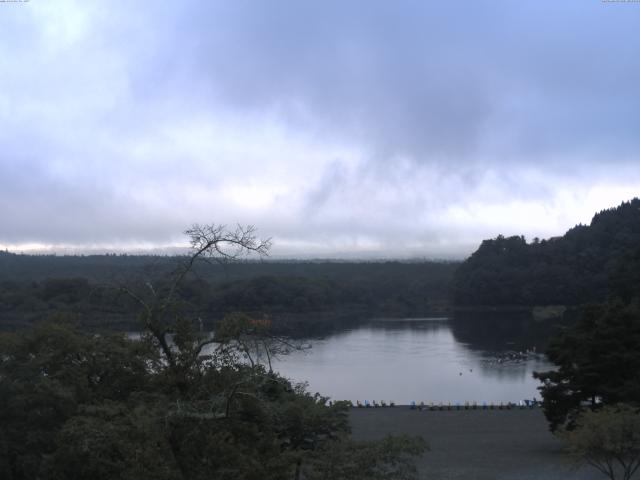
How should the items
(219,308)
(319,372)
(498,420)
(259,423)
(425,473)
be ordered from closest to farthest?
(259,423)
(425,473)
(498,420)
(319,372)
(219,308)

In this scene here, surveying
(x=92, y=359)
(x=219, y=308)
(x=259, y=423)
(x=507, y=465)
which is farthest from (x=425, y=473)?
(x=219, y=308)

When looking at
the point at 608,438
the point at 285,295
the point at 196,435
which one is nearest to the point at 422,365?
the point at 608,438

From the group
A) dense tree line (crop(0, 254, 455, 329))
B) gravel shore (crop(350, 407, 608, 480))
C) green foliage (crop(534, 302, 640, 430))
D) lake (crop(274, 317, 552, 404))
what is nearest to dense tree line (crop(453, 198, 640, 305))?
dense tree line (crop(0, 254, 455, 329))

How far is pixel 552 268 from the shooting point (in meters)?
68.4

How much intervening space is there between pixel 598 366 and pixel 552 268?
56.3 metres

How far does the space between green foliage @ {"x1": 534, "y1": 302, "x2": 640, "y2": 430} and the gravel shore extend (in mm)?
1018

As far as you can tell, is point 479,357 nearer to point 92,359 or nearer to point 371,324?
point 371,324

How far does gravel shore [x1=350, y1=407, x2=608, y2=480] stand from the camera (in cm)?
1291

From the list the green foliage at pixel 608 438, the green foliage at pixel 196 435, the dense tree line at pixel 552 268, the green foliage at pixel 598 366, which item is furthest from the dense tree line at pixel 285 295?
the green foliage at pixel 196 435

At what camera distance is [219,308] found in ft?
174

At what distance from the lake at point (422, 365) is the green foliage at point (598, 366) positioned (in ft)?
23.3

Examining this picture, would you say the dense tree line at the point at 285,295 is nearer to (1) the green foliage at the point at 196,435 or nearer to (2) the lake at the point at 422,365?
(2) the lake at the point at 422,365

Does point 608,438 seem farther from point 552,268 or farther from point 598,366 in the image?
point 552,268

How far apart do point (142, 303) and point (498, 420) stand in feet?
52.3
